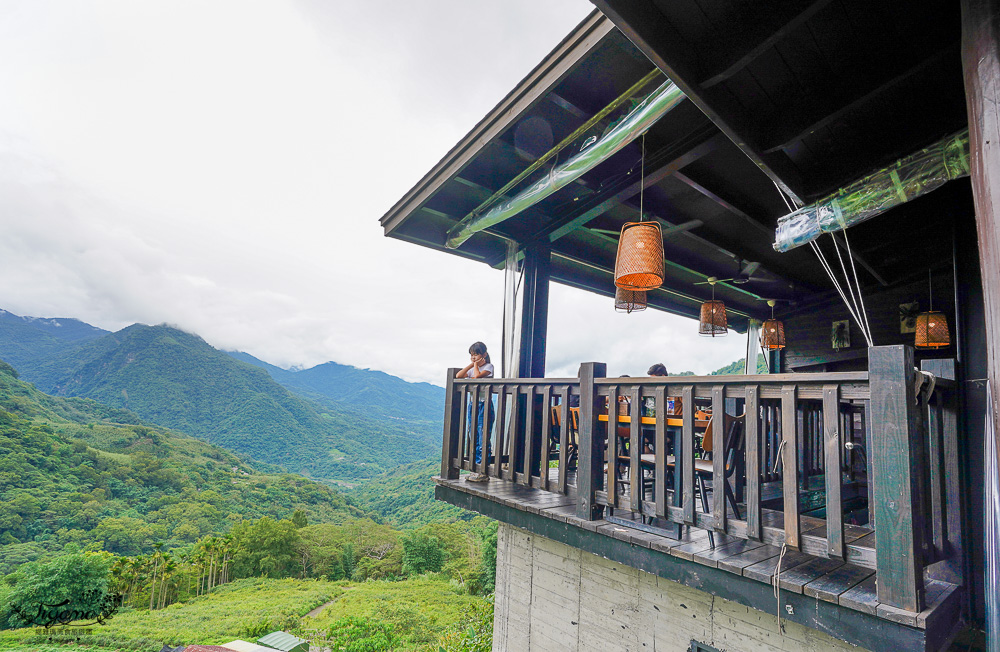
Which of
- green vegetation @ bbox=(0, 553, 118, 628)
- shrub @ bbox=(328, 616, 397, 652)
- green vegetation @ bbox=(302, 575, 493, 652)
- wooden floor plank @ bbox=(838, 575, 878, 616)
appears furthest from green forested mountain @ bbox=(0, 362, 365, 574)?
wooden floor plank @ bbox=(838, 575, 878, 616)

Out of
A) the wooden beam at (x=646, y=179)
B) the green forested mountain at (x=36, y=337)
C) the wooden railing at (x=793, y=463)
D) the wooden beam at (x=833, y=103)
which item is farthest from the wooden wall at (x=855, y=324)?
the green forested mountain at (x=36, y=337)

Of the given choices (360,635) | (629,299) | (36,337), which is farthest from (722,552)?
(36,337)

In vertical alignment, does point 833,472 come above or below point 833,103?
below

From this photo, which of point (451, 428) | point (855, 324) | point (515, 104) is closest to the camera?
point (515, 104)

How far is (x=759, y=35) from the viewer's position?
1.77 metres

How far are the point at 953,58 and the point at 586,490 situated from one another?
2.62 m

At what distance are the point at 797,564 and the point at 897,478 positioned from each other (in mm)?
716

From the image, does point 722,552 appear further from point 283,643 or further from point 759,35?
point 283,643

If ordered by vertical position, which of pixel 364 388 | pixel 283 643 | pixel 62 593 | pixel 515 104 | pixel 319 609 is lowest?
pixel 319 609

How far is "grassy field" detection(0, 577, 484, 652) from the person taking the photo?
2988cm

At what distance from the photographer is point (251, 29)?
3622 centimetres

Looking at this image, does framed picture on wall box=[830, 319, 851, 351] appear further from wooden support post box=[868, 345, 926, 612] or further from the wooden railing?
wooden support post box=[868, 345, 926, 612]

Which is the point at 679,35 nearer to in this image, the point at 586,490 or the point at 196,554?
the point at 586,490

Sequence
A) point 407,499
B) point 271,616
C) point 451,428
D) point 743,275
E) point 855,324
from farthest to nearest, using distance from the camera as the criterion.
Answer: point 407,499 → point 271,616 → point 855,324 → point 743,275 → point 451,428
